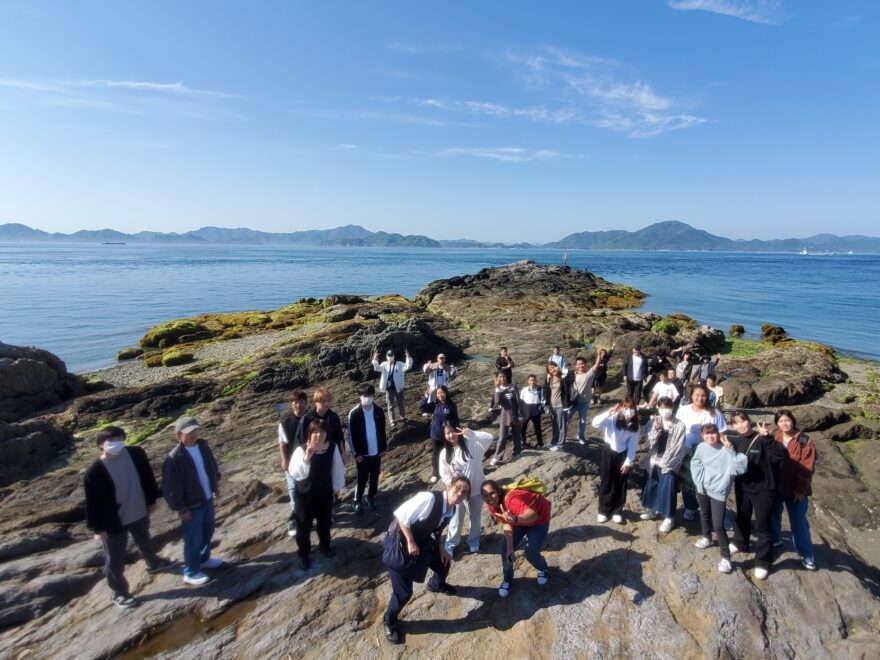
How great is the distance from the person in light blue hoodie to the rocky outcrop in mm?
15753

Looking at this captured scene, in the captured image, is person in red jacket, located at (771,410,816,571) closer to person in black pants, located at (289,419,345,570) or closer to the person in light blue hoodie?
the person in light blue hoodie

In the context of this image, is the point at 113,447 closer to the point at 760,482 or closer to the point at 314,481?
the point at 314,481

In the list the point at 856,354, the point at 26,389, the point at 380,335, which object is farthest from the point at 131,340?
the point at 856,354

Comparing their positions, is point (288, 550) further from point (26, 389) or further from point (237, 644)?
point (26, 389)

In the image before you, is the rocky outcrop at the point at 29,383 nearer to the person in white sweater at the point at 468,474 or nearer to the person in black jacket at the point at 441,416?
the person in black jacket at the point at 441,416

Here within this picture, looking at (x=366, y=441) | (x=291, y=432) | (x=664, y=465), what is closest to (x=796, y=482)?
(x=664, y=465)

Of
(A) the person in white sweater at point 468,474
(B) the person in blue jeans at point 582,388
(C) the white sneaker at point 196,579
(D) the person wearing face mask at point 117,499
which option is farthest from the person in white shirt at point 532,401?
(D) the person wearing face mask at point 117,499

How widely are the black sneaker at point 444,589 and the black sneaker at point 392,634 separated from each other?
61 cm

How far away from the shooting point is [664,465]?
19.1 ft

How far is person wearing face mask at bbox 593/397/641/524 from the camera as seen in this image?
5910 millimetres

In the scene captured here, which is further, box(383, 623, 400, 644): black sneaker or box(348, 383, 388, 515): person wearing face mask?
box(348, 383, 388, 515): person wearing face mask

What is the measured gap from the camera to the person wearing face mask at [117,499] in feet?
15.5

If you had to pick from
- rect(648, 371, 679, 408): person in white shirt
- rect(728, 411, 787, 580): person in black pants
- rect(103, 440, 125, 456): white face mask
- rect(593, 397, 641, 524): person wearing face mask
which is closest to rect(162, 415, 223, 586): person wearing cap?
rect(103, 440, 125, 456): white face mask

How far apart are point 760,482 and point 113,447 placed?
7.07 metres
